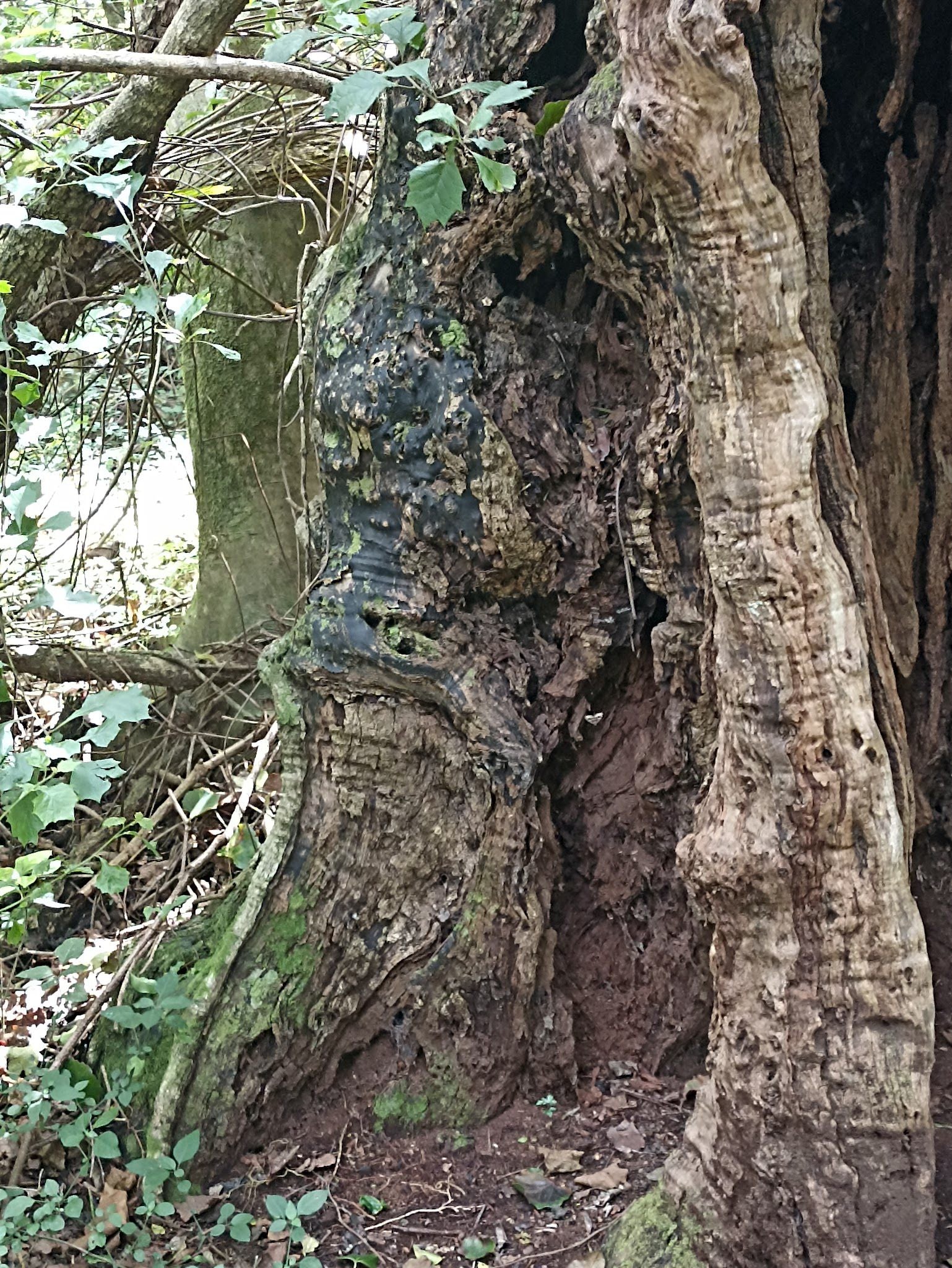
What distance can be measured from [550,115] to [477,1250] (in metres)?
2.43

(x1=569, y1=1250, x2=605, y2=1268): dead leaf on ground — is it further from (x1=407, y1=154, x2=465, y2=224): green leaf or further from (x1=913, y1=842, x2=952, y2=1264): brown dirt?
(x1=407, y1=154, x2=465, y2=224): green leaf

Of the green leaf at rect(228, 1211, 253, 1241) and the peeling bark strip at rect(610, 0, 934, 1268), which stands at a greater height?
the peeling bark strip at rect(610, 0, 934, 1268)

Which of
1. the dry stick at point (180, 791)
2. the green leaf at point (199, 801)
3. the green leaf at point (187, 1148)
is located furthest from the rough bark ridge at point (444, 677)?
the dry stick at point (180, 791)

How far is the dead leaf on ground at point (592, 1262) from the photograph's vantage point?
207 cm

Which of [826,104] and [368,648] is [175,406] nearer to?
[368,648]

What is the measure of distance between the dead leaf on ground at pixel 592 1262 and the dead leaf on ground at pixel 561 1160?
0.27 metres

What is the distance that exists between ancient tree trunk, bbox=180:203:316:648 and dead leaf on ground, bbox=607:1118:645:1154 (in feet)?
7.87

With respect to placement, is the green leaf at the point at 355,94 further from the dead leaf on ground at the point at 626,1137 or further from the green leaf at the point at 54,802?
the dead leaf on ground at the point at 626,1137

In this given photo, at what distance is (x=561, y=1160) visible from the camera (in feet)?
7.95

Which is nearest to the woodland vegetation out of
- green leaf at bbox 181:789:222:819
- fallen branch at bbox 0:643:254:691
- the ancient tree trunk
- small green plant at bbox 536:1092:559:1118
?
small green plant at bbox 536:1092:559:1118

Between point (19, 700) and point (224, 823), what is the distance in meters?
1.00

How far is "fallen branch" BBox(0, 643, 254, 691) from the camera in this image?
381cm

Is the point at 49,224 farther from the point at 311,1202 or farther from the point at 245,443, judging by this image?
the point at 311,1202

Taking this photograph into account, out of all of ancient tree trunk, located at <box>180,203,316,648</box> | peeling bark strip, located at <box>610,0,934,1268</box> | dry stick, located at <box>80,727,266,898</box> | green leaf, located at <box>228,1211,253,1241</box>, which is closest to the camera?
peeling bark strip, located at <box>610,0,934,1268</box>
